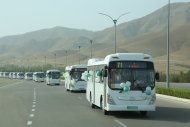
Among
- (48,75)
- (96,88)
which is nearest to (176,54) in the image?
(48,75)

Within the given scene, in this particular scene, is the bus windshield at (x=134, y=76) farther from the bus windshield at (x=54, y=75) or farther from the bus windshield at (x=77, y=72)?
the bus windshield at (x=54, y=75)

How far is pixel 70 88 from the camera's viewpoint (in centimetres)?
4922

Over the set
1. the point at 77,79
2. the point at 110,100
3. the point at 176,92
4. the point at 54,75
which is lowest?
the point at 176,92

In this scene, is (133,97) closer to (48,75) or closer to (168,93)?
(168,93)

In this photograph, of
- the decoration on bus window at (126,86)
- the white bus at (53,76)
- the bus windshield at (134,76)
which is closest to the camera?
the decoration on bus window at (126,86)

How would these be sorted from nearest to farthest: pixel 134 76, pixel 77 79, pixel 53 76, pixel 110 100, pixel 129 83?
pixel 129 83 → pixel 110 100 → pixel 134 76 → pixel 77 79 → pixel 53 76

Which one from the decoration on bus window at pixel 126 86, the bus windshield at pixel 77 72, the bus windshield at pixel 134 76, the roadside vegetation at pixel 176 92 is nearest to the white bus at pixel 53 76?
the bus windshield at pixel 77 72

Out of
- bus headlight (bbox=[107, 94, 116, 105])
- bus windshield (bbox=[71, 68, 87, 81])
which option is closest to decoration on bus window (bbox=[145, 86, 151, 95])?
bus headlight (bbox=[107, 94, 116, 105])

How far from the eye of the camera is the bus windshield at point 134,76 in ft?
69.2

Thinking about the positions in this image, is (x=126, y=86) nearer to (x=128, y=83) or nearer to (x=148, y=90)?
(x=128, y=83)

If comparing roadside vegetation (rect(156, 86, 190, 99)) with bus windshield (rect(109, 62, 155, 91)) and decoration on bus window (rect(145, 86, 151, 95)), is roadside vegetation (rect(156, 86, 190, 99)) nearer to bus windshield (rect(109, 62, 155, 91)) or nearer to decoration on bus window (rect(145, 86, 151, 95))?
bus windshield (rect(109, 62, 155, 91))

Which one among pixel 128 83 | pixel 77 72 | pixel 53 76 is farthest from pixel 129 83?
pixel 53 76

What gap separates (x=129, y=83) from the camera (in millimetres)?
20844

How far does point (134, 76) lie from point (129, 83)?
0.56 meters
